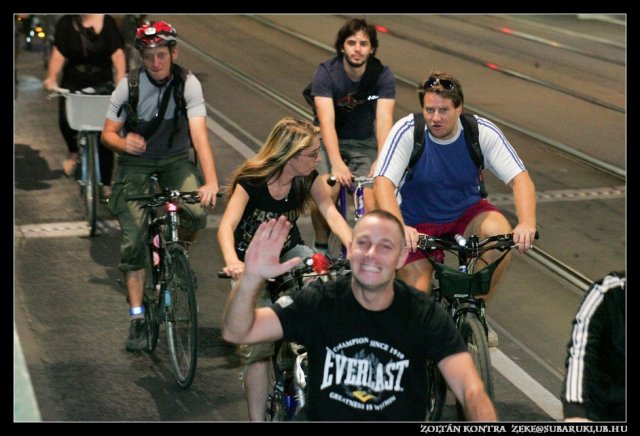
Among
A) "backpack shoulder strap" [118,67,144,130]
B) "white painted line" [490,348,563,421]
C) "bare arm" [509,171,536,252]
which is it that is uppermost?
"backpack shoulder strap" [118,67,144,130]

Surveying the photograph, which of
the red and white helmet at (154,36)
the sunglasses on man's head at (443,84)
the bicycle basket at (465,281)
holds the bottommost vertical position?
the bicycle basket at (465,281)

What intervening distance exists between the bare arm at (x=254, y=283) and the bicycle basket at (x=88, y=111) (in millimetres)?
6418

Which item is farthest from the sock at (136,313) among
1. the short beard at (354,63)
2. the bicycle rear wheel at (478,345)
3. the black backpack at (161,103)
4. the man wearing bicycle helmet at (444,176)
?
the bicycle rear wheel at (478,345)

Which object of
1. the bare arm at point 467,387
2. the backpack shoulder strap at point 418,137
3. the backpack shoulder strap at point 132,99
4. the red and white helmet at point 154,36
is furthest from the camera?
the backpack shoulder strap at point 132,99

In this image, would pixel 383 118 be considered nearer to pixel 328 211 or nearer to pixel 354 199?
pixel 354 199

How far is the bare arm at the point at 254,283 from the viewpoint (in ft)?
16.8

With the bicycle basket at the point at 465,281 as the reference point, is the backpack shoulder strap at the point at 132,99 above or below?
above

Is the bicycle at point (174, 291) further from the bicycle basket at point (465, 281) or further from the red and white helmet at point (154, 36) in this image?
the bicycle basket at point (465, 281)

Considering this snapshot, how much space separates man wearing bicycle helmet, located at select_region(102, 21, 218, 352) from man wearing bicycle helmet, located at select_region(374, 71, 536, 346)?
155cm

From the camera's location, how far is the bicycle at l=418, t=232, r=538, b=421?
6.98 m

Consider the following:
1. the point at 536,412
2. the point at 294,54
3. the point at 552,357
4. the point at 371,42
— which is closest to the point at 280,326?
the point at 536,412

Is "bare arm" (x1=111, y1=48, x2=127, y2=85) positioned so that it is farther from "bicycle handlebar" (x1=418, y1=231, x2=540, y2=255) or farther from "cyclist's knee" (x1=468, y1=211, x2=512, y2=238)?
"bicycle handlebar" (x1=418, y1=231, x2=540, y2=255)

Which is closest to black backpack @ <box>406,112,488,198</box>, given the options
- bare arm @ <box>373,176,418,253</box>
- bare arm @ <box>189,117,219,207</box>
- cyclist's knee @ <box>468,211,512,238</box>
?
bare arm @ <box>373,176,418,253</box>

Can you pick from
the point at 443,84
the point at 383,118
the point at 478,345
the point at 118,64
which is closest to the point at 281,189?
the point at 443,84
